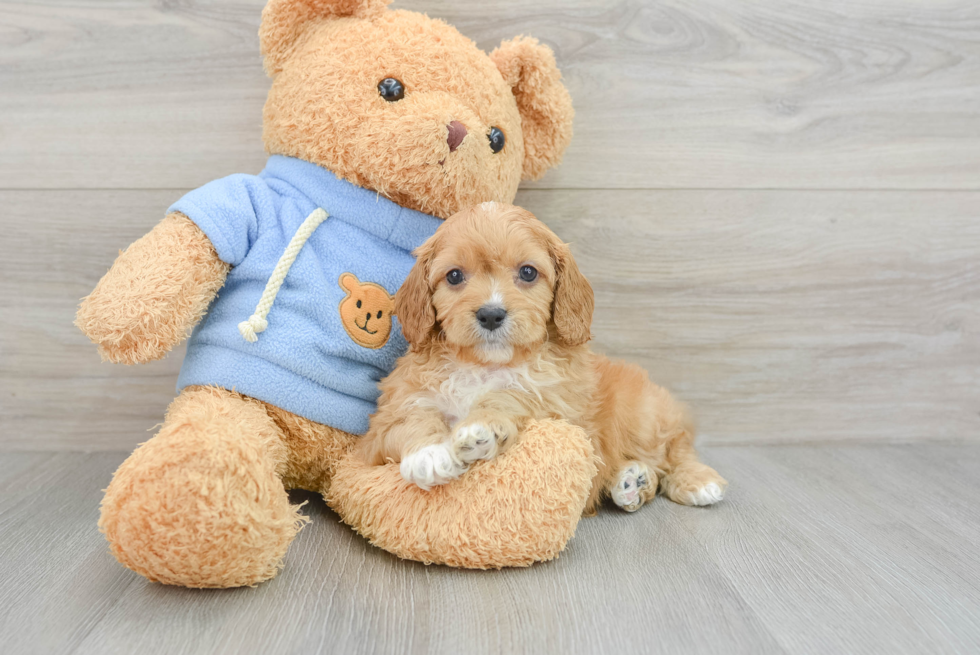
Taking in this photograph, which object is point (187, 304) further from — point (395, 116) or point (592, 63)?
point (592, 63)

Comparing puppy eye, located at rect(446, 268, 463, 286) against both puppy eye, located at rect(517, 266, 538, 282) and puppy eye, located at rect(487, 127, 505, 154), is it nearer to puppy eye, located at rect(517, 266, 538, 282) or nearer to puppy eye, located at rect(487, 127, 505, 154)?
puppy eye, located at rect(517, 266, 538, 282)

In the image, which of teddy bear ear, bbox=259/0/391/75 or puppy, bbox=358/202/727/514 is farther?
teddy bear ear, bbox=259/0/391/75

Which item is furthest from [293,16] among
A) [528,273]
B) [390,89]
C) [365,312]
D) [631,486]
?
[631,486]

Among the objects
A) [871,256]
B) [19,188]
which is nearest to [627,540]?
[871,256]

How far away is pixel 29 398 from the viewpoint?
6.69ft

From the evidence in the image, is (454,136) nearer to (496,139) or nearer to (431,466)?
(496,139)

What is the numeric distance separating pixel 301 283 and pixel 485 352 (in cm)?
46

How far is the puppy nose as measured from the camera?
1319mm

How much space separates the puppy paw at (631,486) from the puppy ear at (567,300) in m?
0.40

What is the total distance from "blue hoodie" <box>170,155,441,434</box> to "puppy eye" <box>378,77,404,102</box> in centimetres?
22

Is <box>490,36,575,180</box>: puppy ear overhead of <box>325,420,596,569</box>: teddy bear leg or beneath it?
overhead

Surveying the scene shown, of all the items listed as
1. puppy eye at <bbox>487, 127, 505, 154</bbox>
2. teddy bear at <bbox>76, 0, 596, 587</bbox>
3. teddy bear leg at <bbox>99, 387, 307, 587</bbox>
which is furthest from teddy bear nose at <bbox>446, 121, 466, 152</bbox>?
teddy bear leg at <bbox>99, 387, 307, 587</bbox>

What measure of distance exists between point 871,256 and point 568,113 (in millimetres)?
1096

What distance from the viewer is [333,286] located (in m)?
1.55
